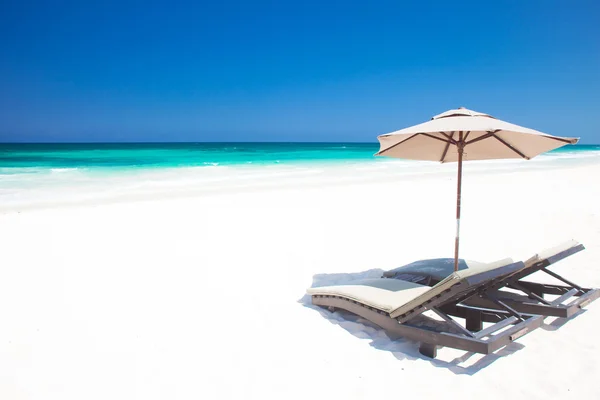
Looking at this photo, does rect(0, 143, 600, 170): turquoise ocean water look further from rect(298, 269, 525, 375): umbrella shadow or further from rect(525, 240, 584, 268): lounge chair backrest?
rect(525, 240, 584, 268): lounge chair backrest

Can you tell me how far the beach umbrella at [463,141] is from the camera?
11.0 ft

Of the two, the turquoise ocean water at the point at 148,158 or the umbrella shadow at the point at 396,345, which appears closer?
the umbrella shadow at the point at 396,345

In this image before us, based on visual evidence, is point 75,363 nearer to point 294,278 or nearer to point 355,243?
point 294,278

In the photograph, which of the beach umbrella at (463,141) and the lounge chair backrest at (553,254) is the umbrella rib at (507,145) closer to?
the beach umbrella at (463,141)

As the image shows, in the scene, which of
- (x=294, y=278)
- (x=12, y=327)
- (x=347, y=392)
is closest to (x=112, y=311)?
(x=12, y=327)

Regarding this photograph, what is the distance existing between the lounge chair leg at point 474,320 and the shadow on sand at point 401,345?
10.1 inches

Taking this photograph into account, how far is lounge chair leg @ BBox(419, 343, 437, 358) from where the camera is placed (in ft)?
9.61

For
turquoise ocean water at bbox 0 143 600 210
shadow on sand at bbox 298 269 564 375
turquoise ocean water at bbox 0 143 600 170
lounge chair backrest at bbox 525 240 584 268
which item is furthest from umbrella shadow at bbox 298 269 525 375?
turquoise ocean water at bbox 0 143 600 170

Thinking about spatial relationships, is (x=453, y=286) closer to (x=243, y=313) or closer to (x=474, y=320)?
(x=474, y=320)

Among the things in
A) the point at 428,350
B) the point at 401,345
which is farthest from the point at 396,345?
the point at 428,350

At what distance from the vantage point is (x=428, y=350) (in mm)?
2949

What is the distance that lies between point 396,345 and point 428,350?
0.90ft

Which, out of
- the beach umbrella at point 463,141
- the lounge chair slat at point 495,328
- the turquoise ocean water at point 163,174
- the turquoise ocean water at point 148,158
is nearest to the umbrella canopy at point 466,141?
the beach umbrella at point 463,141

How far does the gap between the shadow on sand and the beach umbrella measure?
1.10 meters
